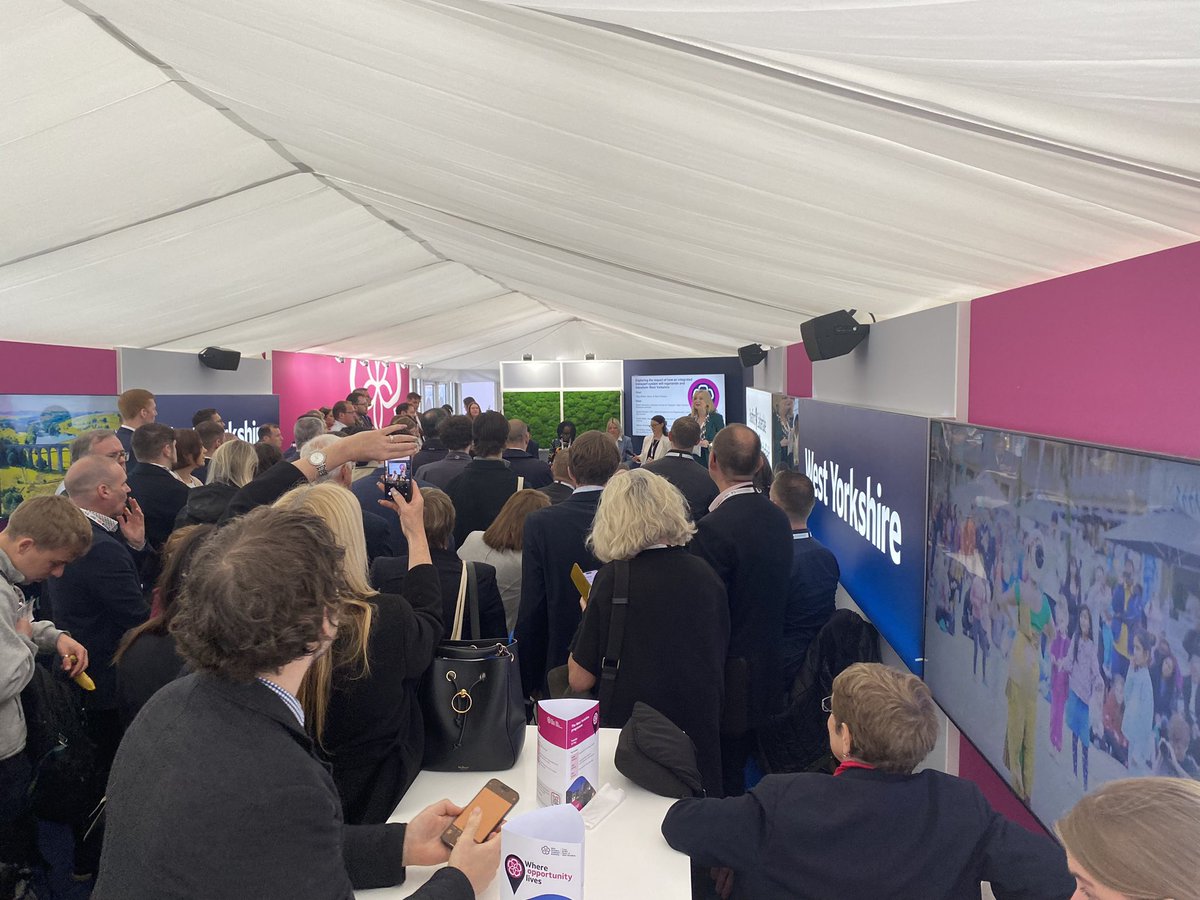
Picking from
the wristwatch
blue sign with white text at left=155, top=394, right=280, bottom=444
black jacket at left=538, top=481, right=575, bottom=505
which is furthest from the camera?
blue sign with white text at left=155, top=394, right=280, bottom=444

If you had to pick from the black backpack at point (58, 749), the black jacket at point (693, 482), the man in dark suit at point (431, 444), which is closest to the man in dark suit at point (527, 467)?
the man in dark suit at point (431, 444)

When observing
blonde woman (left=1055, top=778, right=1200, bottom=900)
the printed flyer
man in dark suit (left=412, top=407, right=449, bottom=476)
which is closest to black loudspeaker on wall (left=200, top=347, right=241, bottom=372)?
man in dark suit (left=412, top=407, right=449, bottom=476)

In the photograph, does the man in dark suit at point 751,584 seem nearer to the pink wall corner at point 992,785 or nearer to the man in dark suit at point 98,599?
the pink wall corner at point 992,785

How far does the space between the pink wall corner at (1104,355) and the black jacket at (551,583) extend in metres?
1.42

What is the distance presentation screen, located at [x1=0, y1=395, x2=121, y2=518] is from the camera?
541 cm

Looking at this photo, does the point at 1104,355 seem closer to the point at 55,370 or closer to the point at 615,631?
the point at 615,631

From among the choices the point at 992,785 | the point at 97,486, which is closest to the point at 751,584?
the point at 992,785

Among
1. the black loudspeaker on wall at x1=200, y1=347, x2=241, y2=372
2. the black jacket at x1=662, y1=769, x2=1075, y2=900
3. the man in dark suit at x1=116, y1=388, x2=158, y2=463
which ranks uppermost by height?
the black loudspeaker on wall at x1=200, y1=347, x2=241, y2=372

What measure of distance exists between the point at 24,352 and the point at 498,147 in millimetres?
4882

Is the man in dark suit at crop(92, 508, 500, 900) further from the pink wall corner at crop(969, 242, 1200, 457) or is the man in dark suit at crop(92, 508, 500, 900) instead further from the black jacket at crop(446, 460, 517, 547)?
the black jacket at crop(446, 460, 517, 547)

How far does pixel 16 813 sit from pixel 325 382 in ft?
33.2

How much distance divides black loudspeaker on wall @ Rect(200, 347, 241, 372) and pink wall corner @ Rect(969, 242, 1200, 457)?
724cm

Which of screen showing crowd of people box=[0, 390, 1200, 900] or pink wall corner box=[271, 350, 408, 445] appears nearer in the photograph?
screen showing crowd of people box=[0, 390, 1200, 900]

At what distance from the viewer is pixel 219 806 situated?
3.32 feet
